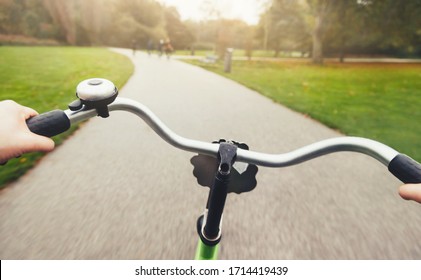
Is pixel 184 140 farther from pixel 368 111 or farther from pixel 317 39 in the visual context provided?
pixel 317 39

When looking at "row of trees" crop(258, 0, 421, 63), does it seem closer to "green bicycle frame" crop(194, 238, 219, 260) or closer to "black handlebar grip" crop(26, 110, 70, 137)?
"green bicycle frame" crop(194, 238, 219, 260)

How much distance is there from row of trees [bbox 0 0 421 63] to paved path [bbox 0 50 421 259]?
1942 cm

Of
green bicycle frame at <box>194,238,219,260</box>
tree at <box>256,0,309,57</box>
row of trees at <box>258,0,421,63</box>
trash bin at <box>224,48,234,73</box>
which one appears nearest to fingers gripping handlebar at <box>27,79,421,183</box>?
green bicycle frame at <box>194,238,219,260</box>

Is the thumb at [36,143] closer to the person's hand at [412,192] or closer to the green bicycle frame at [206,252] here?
the green bicycle frame at [206,252]

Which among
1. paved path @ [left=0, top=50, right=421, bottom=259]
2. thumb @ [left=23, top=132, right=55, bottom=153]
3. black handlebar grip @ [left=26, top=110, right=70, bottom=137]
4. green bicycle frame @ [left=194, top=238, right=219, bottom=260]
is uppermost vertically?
black handlebar grip @ [left=26, top=110, right=70, bottom=137]

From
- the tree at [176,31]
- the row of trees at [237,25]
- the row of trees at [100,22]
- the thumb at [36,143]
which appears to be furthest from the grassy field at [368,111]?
the row of trees at [100,22]

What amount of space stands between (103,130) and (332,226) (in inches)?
138

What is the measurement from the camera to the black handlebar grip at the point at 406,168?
0.72 metres

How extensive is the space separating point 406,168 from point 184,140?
2.08 feet

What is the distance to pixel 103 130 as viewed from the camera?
4.45 metres

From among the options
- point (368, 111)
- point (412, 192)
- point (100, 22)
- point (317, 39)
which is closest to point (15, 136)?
point (412, 192)

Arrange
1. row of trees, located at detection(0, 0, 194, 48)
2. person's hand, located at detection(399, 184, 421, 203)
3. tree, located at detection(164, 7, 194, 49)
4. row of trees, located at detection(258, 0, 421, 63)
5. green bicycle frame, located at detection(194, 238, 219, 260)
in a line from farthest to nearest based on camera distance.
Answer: tree, located at detection(164, 7, 194, 49)
row of trees, located at detection(0, 0, 194, 48)
row of trees, located at detection(258, 0, 421, 63)
green bicycle frame, located at detection(194, 238, 219, 260)
person's hand, located at detection(399, 184, 421, 203)

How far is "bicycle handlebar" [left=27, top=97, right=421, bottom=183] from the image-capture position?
750mm

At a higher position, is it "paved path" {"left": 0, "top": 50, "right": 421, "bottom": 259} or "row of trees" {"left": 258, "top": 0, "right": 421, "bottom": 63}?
"row of trees" {"left": 258, "top": 0, "right": 421, "bottom": 63}
